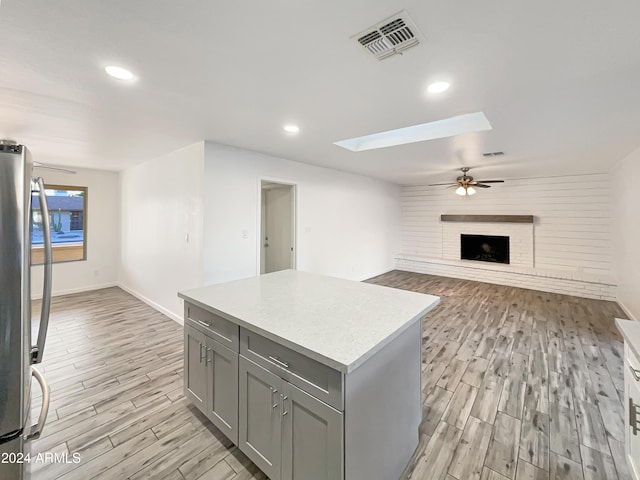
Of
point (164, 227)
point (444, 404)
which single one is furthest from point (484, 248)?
point (164, 227)

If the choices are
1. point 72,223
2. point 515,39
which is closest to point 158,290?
point 72,223

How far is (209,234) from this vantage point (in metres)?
3.32

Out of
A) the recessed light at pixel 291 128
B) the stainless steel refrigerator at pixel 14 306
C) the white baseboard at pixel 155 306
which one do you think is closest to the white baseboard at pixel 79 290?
the white baseboard at pixel 155 306

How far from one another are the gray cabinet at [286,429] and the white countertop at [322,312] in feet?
0.80

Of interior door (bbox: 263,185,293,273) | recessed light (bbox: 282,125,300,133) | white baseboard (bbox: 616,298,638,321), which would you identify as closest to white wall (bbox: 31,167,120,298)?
interior door (bbox: 263,185,293,273)

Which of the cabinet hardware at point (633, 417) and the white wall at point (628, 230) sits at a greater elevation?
the white wall at point (628, 230)

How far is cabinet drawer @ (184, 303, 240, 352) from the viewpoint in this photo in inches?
64.2

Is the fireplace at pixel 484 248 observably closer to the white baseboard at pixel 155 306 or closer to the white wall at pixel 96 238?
the white baseboard at pixel 155 306

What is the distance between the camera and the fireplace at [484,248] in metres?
6.36

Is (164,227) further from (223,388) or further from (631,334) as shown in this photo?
(631,334)

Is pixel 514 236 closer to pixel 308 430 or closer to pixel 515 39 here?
pixel 515 39

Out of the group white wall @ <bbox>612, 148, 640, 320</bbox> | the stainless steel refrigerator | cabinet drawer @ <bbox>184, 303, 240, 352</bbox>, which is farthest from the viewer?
white wall @ <bbox>612, 148, 640, 320</bbox>

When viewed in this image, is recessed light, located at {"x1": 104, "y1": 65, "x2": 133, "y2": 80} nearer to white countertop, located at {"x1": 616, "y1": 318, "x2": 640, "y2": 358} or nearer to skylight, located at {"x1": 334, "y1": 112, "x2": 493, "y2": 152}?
skylight, located at {"x1": 334, "y1": 112, "x2": 493, "y2": 152}

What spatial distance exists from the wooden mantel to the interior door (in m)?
4.52
